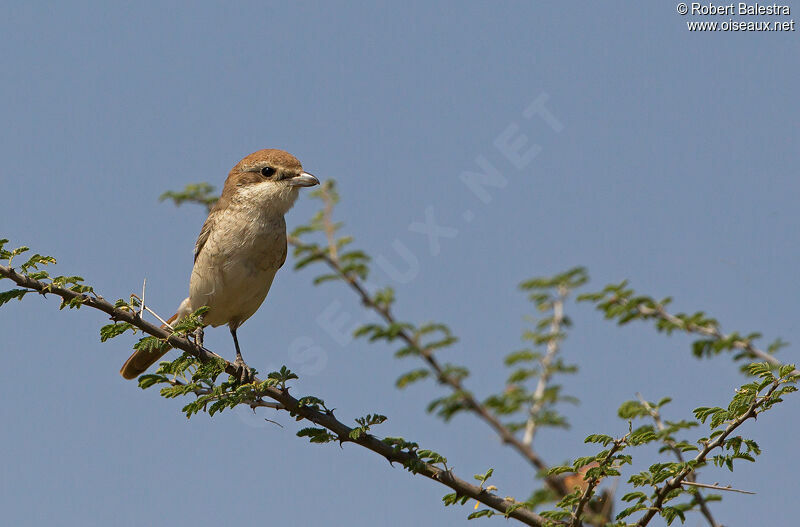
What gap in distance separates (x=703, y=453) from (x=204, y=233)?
14.5 feet

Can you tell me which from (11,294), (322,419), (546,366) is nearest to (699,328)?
(546,366)

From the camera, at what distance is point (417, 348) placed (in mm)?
5312

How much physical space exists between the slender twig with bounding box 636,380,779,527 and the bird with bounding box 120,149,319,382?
3.68m

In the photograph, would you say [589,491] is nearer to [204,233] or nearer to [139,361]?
[204,233]

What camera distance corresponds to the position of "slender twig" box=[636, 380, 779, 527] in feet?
9.62

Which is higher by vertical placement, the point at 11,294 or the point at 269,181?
the point at 269,181

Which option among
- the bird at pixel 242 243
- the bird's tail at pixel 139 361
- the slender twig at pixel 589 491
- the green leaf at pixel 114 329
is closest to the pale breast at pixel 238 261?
the bird at pixel 242 243

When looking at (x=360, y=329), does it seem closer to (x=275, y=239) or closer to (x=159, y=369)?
(x=275, y=239)

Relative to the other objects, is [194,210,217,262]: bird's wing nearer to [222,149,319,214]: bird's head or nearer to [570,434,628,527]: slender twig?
[222,149,319,214]: bird's head

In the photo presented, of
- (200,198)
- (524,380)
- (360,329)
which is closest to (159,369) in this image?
(360,329)

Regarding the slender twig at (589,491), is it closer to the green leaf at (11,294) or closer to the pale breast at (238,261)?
the green leaf at (11,294)

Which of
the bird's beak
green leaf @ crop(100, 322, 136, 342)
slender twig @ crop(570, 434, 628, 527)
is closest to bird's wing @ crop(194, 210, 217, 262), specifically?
the bird's beak

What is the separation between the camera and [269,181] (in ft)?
21.3

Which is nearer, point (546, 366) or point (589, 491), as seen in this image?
point (589, 491)
